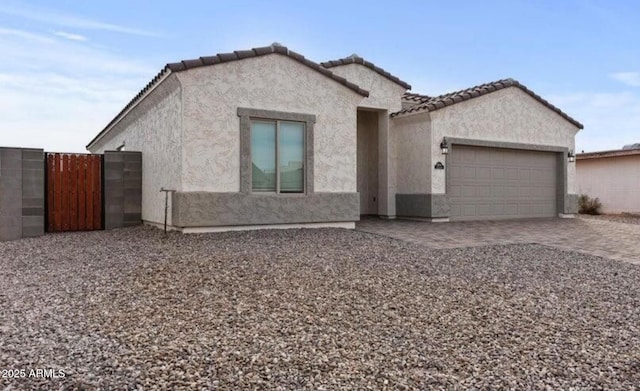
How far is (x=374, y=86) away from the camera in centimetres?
1487

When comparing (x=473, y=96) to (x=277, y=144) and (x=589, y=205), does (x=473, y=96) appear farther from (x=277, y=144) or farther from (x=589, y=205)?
(x=589, y=205)

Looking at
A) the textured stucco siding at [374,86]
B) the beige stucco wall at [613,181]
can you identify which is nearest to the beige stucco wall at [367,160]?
the textured stucco siding at [374,86]

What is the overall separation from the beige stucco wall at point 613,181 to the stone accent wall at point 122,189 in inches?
838

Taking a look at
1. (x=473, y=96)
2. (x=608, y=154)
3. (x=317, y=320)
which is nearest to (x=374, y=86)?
(x=473, y=96)

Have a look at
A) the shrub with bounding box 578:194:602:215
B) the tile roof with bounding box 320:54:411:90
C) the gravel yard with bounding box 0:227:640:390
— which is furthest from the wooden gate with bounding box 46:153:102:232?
the shrub with bounding box 578:194:602:215

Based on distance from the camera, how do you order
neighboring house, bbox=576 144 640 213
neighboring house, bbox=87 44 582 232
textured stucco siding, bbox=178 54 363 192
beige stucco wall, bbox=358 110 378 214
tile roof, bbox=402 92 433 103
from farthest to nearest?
neighboring house, bbox=576 144 640 213 < tile roof, bbox=402 92 433 103 < beige stucco wall, bbox=358 110 378 214 < neighboring house, bbox=87 44 582 232 < textured stucco siding, bbox=178 54 363 192

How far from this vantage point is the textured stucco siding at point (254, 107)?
946 centimetres

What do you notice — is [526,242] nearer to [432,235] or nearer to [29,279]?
[432,235]

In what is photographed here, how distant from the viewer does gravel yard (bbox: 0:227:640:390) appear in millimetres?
3096

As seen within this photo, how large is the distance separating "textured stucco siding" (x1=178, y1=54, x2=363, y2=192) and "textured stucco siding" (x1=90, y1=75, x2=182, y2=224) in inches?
14.5

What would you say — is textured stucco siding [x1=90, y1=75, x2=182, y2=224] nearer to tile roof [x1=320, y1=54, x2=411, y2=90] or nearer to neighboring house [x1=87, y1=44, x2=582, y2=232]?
neighboring house [x1=87, y1=44, x2=582, y2=232]

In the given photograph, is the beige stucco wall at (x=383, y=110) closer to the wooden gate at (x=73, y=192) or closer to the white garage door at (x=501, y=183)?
the white garage door at (x=501, y=183)

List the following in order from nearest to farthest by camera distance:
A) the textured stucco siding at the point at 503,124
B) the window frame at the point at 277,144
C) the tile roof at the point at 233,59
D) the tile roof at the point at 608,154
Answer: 1. the tile roof at the point at 233,59
2. the window frame at the point at 277,144
3. the textured stucco siding at the point at 503,124
4. the tile roof at the point at 608,154

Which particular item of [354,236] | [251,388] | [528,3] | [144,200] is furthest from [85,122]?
[251,388]
